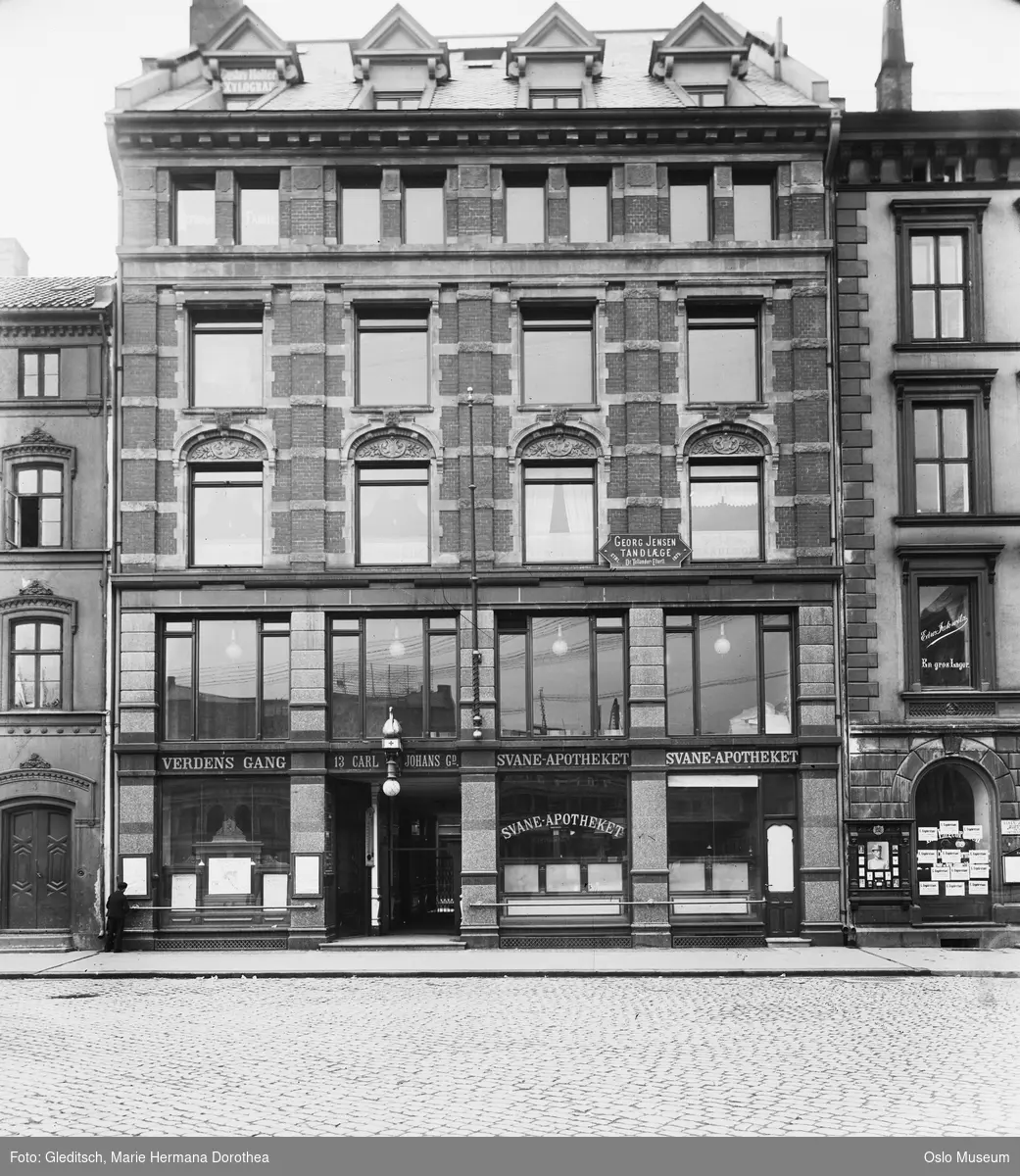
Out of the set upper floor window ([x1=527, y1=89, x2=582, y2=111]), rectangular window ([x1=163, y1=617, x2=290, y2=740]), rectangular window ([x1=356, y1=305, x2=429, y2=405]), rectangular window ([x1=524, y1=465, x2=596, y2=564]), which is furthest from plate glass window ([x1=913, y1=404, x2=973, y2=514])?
rectangular window ([x1=163, y1=617, x2=290, y2=740])

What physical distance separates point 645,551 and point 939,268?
325 inches

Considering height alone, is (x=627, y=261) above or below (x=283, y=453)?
above

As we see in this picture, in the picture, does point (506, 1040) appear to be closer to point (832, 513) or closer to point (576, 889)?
point (576, 889)

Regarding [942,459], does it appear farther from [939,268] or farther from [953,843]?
[953,843]

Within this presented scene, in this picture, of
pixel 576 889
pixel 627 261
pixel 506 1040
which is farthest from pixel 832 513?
pixel 506 1040

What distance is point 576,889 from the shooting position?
1141 inches

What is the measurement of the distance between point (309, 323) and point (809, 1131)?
22.0 meters

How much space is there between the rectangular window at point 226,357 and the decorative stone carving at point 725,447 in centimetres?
883

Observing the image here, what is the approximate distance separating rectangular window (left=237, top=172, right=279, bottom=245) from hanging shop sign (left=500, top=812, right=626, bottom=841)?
1257 cm

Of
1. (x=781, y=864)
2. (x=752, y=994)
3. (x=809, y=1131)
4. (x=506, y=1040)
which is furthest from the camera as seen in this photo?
(x=781, y=864)

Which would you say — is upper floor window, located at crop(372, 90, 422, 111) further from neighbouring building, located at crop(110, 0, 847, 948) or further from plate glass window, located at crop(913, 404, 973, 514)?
plate glass window, located at crop(913, 404, 973, 514)

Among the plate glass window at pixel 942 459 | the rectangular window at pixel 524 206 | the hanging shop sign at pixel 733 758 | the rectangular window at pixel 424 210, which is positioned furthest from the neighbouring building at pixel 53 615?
the plate glass window at pixel 942 459

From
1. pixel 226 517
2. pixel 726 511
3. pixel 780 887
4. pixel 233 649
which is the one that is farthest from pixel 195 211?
pixel 780 887

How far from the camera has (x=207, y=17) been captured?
3291cm
